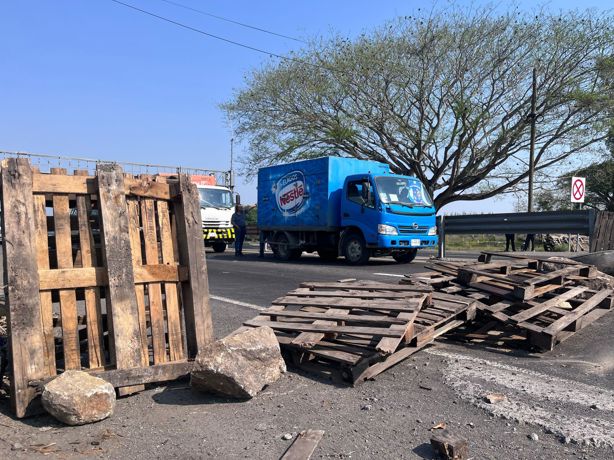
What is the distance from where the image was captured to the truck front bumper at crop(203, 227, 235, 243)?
2033 centimetres

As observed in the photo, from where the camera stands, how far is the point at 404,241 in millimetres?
13172

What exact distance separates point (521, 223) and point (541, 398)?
1120cm

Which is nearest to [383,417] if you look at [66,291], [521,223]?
[66,291]

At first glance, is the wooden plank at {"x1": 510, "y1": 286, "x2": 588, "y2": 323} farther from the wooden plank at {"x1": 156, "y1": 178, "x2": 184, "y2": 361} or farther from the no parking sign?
the no parking sign

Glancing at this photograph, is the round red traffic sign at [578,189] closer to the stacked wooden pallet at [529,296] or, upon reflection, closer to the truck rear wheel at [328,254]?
the truck rear wheel at [328,254]

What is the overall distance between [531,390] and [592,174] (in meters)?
35.4

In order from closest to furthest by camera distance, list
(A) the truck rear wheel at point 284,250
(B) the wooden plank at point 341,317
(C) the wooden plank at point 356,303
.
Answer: (B) the wooden plank at point 341,317
(C) the wooden plank at point 356,303
(A) the truck rear wheel at point 284,250

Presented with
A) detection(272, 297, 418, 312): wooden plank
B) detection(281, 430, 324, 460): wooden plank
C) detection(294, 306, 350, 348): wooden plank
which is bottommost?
detection(281, 430, 324, 460): wooden plank

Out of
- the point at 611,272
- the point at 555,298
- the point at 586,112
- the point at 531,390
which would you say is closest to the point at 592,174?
the point at 586,112

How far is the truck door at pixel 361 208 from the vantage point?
1312cm

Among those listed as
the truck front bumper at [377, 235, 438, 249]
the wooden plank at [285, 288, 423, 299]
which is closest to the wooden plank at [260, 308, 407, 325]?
the wooden plank at [285, 288, 423, 299]

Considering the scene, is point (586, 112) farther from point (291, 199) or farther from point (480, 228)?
point (291, 199)

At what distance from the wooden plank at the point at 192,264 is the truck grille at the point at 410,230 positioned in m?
9.47

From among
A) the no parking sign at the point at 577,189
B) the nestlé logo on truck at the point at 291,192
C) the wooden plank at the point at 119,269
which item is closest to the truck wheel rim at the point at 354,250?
the nestlé logo on truck at the point at 291,192
